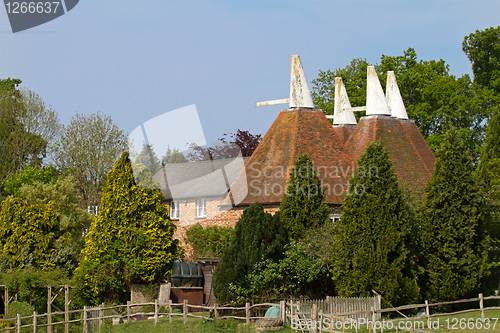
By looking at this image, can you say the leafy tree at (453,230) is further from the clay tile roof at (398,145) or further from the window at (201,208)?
the window at (201,208)

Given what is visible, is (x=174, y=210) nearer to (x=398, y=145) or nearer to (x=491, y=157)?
(x=398, y=145)

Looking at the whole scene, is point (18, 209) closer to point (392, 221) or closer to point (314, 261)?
point (314, 261)

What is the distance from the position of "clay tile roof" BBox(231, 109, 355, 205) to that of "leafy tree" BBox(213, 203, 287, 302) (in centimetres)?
409

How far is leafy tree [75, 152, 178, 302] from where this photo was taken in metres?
20.6

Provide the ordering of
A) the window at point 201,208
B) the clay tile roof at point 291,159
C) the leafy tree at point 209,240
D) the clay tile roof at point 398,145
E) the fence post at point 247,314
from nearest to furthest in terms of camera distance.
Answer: the fence post at point 247,314
the clay tile roof at point 291,159
the leafy tree at point 209,240
the clay tile roof at point 398,145
the window at point 201,208

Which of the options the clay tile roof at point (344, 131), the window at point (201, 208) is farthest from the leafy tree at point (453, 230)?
the window at point (201, 208)

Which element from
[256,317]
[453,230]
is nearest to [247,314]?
[256,317]

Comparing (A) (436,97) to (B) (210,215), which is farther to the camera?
(A) (436,97)

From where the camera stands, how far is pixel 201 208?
96.5ft

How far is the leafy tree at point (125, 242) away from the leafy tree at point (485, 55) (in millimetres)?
28615

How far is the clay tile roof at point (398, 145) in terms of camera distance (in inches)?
954

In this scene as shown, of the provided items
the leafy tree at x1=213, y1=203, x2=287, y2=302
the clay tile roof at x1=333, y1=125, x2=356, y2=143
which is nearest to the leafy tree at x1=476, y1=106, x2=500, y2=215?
the clay tile roof at x1=333, y1=125, x2=356, y2=143

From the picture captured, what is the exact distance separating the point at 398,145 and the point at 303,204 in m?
8.22

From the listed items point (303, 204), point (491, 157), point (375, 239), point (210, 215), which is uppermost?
point (491, 157)
